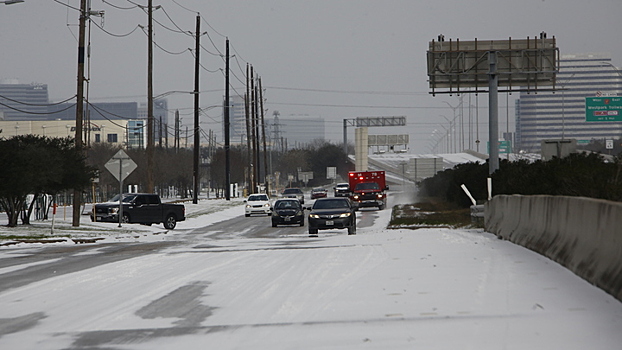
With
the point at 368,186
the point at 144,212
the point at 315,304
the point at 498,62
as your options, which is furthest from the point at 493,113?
the point at 315,304

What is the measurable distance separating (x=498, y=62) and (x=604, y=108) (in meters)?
31.5

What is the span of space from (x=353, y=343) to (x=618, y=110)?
7019cm

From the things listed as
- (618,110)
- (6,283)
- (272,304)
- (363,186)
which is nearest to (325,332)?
(272,304)

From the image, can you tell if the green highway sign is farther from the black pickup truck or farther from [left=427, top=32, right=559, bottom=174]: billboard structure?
the black pickup truck

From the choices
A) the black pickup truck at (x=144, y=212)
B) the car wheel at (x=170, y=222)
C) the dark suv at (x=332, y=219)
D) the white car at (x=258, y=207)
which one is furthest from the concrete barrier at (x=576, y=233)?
the white car at (x=258, y=207)

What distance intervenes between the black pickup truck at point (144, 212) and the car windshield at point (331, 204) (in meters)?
10.5

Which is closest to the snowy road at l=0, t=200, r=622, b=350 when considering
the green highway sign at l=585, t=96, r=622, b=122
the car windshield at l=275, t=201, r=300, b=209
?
the car windshield at l=275, t=201, r=300, b=209

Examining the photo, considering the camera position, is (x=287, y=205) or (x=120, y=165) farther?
(x=287, y=205)

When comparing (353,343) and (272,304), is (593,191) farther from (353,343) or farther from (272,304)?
(353,343)

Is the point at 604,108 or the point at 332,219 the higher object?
the point at 604,108

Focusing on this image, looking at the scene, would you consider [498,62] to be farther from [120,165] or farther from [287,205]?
[120,165]

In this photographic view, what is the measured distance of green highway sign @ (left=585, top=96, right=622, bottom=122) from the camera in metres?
72.2

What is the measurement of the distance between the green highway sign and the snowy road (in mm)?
57905

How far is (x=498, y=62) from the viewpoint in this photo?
1822 inches
